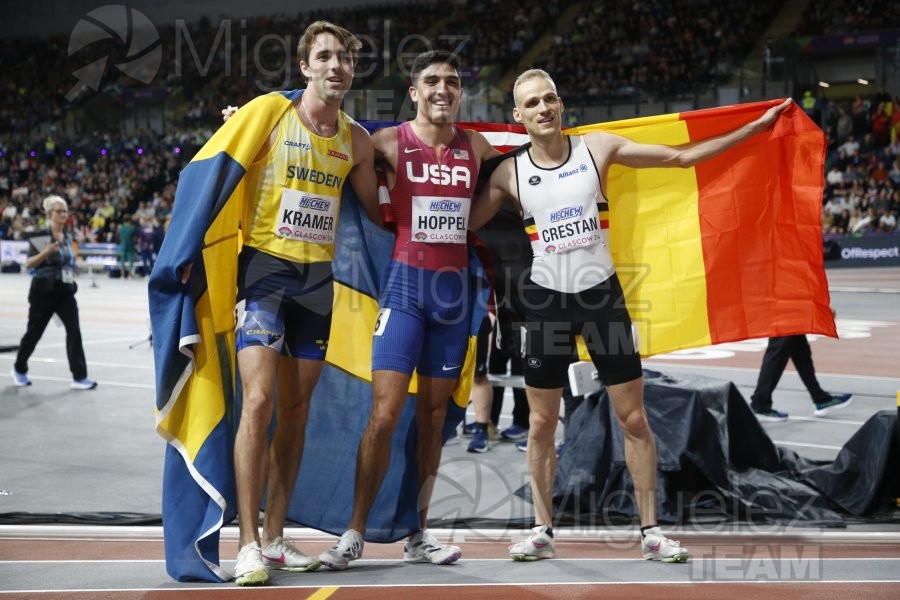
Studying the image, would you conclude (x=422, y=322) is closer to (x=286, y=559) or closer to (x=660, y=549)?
(x=286, y=559)

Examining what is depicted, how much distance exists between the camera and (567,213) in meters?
4.57

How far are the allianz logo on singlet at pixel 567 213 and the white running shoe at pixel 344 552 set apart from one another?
176 cm

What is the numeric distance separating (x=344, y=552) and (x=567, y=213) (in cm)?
190

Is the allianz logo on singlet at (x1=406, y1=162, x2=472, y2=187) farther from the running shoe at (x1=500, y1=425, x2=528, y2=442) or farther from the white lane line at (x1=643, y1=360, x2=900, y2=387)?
the white lane line at (x1=643, y1=360, x2=900, y2=387)

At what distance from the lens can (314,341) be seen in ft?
14.5

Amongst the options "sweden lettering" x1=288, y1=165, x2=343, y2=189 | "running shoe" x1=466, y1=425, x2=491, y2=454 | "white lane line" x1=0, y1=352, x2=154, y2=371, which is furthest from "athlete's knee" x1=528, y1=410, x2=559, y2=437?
"white lane line" x1=0, y1=352, x2=154, y2=371

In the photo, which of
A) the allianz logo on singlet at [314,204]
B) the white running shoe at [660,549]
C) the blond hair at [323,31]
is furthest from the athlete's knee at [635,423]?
the blond hair at [323,31]

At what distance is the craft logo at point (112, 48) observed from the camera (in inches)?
1400

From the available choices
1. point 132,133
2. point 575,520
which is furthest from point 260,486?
point 132,133

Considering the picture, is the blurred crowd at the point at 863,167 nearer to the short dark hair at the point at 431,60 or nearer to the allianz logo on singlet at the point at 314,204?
the short dark hair at the point at 431,60

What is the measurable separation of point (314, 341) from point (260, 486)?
0.70 m

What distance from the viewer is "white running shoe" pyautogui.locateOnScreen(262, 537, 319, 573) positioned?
433cm

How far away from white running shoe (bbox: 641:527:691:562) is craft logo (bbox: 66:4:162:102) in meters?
33.3

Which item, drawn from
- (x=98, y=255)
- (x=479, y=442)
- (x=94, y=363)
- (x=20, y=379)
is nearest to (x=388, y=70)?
(x=98, y=255)
